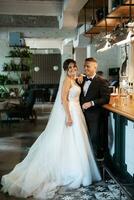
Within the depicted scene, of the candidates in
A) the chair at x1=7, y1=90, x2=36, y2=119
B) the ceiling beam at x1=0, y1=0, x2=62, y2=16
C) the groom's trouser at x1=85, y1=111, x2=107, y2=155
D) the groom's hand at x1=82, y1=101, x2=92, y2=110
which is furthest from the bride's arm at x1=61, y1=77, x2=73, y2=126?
the chair at x1=7, y1=90, x2=36, y2=119

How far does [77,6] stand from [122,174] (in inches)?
145

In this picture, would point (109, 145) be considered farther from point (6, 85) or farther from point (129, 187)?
point (6, 85)

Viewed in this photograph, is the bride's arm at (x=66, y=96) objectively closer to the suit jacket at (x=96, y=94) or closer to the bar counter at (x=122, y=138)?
the suit jacket at (x=96, y=94)

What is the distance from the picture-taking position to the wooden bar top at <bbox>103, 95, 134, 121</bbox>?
424cm

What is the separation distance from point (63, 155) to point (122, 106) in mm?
1029

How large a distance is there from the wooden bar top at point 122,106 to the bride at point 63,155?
484 mm

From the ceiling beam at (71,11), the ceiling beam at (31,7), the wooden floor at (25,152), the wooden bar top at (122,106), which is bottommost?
the wooden floor at (25,152)

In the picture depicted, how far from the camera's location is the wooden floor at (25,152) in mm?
4472

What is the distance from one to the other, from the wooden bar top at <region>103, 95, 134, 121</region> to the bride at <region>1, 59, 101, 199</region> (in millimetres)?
484

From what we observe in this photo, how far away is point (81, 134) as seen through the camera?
502 centimetres

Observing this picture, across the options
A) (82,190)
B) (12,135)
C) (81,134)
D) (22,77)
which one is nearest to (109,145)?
(81,134)

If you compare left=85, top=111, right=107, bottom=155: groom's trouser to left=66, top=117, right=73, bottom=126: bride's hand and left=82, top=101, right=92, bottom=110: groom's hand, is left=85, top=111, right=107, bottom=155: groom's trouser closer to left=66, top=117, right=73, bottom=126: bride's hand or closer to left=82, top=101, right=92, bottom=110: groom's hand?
left=82, top=101, right=92, bottom=110: groom's hand

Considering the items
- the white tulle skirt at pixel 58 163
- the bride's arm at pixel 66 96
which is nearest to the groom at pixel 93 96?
the white tulle skirt at pixel 58 163

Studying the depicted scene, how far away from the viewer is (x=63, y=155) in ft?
16.2
